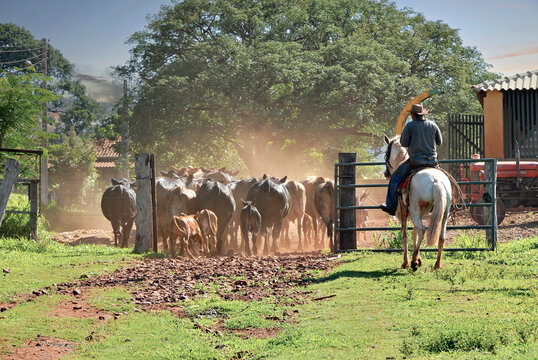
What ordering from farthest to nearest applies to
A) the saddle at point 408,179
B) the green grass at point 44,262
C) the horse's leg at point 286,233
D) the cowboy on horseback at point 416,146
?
the horse's leg at point 286,233
the green grass at point 44,262
the cowboy on horseback at point 416,146
the saddle at point 408,179

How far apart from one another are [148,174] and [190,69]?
64.8 ft

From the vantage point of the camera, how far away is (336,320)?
7.99 m

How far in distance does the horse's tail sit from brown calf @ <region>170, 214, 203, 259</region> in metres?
6.52

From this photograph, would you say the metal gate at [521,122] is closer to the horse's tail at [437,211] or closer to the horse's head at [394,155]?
the horse's head at [394,155]

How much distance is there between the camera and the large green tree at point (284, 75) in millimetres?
32438

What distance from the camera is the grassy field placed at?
→ 6.59 meters

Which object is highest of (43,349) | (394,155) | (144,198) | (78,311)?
(394,155)

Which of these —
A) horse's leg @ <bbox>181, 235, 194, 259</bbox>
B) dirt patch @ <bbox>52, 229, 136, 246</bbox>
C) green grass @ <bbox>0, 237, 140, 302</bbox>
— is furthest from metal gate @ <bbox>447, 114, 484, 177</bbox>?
green grass @ <bbox>0, 237, 140, 302</bbox>

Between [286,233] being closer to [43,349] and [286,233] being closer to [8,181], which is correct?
[43,349]

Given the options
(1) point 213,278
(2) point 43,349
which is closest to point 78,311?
(2) point 43,349

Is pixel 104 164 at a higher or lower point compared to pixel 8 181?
higher

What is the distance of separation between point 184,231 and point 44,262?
10.3 ft

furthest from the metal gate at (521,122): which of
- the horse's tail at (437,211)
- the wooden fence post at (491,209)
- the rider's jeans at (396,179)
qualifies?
the horse's tail at (437,211)

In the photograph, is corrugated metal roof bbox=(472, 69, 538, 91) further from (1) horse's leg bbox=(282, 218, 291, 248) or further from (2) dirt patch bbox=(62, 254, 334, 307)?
(2) dirt patch bbox=(62, 254, 334, 307)
